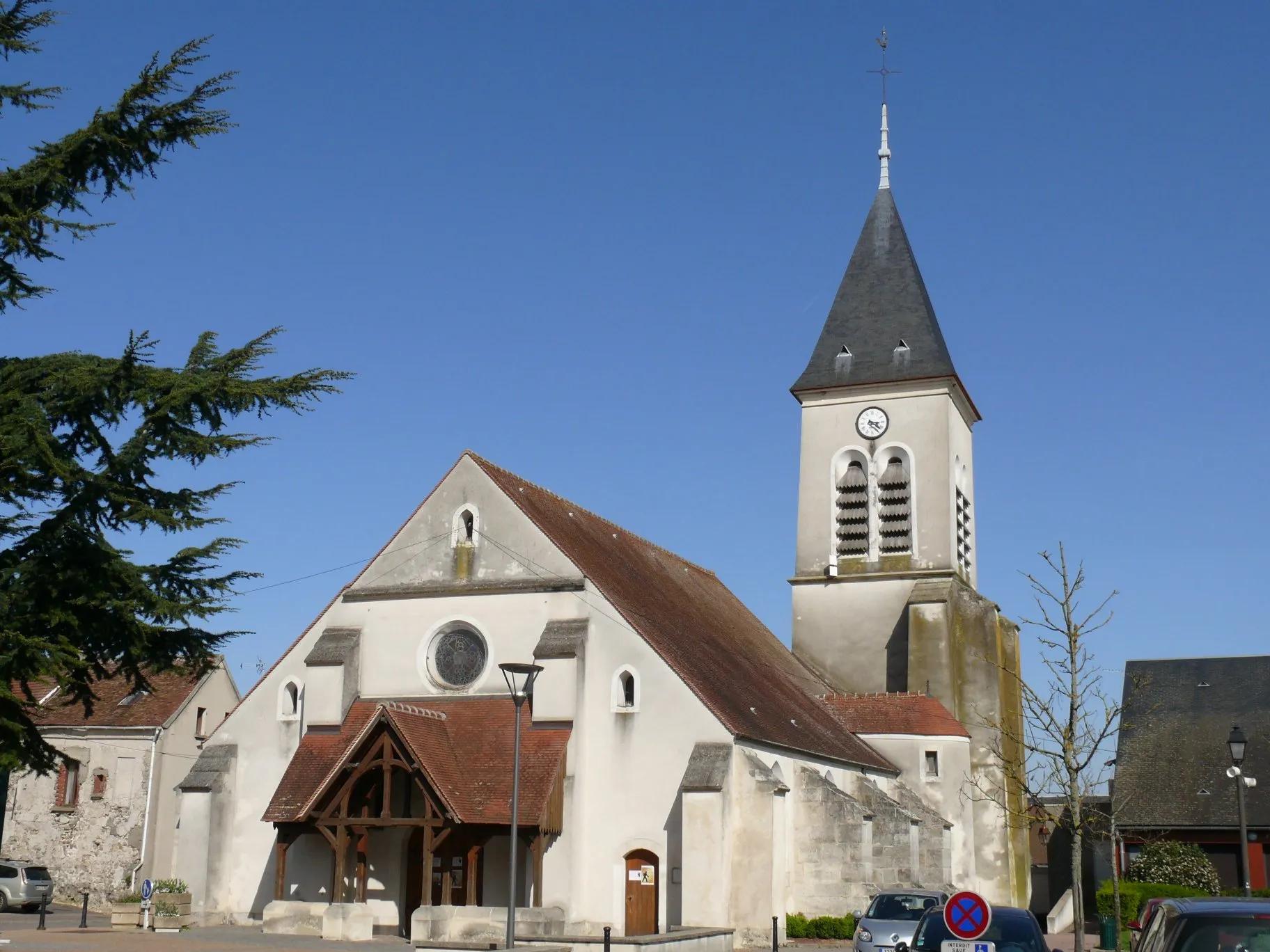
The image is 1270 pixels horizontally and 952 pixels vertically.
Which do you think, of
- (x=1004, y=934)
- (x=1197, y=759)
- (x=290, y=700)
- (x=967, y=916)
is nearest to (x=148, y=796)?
(x=290, y=700)

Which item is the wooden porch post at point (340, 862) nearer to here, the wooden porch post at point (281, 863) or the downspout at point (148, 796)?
the wooden porch post at point (281, 863)

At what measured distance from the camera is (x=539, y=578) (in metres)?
27.0

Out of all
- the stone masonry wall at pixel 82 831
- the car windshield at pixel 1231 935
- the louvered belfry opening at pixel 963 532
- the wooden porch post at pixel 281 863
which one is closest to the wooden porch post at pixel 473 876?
the wooden porch post at pixel 281 863

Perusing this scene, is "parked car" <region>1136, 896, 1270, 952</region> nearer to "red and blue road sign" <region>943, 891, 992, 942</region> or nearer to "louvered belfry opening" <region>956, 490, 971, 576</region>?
"red and blue road sign" <region>943, 891, 992, 942</region>

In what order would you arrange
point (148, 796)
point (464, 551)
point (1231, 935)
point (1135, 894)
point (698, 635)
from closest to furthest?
point (1231, 935) → point (464, 551) → point (1135, 894) → point (698, 635) → point (148, 796)

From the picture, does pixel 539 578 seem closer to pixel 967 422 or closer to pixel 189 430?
pixel 189 430

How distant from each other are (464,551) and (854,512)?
1565 cm

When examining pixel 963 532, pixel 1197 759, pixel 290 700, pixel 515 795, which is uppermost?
pixel 963 532

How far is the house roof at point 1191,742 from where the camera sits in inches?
1296

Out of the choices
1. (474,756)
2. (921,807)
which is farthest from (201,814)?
(921,807)

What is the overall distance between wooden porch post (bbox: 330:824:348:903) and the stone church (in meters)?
0.05

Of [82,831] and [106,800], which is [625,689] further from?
[82,831]

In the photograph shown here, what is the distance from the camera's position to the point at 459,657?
27.4m

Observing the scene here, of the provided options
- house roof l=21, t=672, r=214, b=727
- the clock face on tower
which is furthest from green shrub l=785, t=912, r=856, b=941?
house roof l=21, t=672, r=214, b=727
